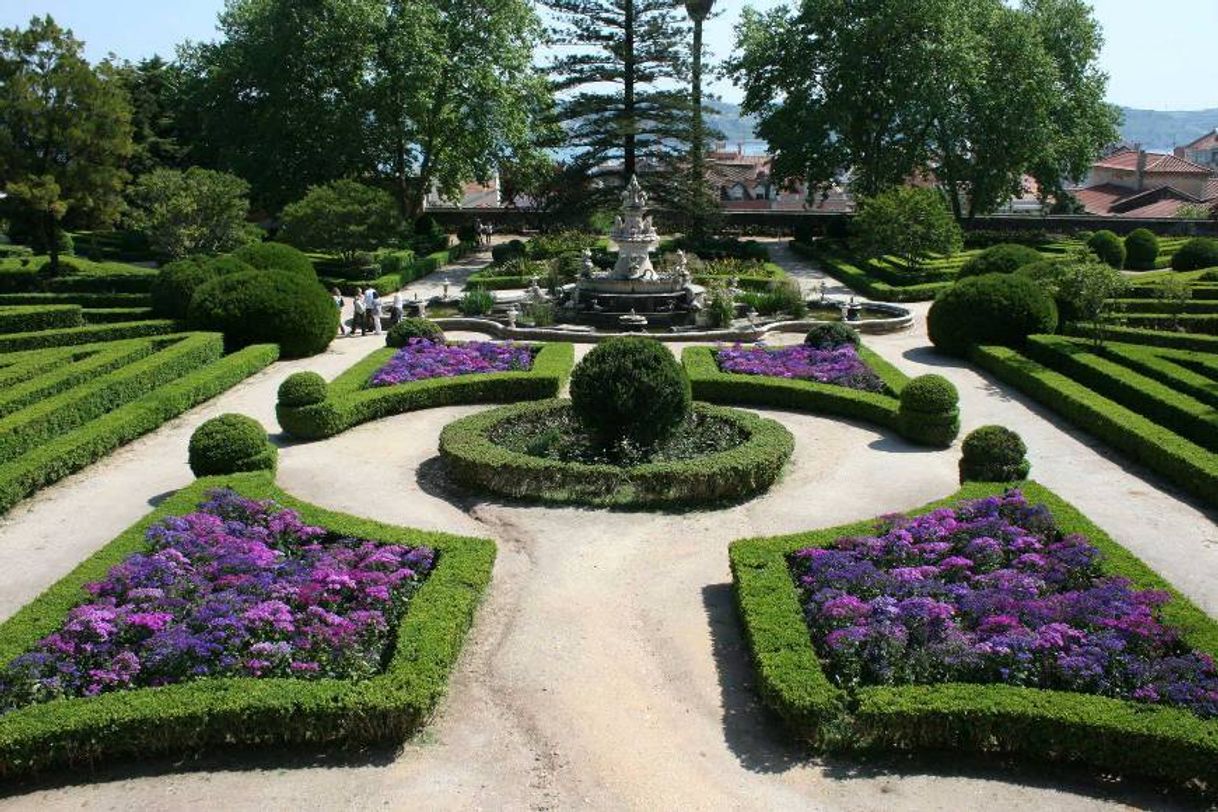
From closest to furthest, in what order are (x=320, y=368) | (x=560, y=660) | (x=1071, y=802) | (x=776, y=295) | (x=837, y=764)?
(x=1071, y=802), (x=837, y=764), (x=560, y=660), (x=320, y=368), (x=776, y=295)

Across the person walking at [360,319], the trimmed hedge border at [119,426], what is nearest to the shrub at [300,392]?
the trimmed hedge border at [119,426]

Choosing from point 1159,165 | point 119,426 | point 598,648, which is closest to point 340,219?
point 119,426

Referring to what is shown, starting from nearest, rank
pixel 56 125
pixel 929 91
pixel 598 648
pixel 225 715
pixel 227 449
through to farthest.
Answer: pixel 225 715 → pixel 598 648 → pixel 227 449 → pixel 56 125 → pixel 929 91

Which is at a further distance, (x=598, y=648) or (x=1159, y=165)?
(x=1159, y=165)

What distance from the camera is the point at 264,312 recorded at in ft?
75.9

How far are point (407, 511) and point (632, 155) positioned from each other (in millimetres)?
32149

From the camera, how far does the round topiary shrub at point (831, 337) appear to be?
Answer: 2159 centimetres

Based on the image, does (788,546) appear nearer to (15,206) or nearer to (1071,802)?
(1071,802)

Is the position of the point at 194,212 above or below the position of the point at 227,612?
above

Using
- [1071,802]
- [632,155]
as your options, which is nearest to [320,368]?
[1071,802]

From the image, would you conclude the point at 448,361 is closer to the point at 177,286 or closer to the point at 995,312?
the point at 177,286

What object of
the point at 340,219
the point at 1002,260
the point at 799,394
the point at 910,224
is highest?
the point at 340,219

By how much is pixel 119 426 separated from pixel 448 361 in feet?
20.6

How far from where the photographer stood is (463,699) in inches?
352
